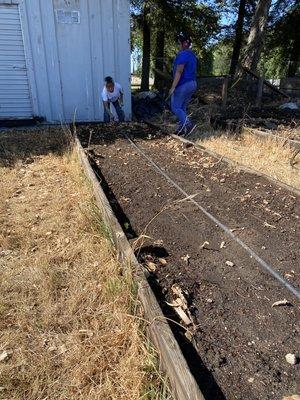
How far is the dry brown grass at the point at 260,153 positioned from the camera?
Result: 17.1 ft

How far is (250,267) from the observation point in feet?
9.62

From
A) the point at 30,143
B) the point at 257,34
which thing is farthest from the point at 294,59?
the point at 30,143

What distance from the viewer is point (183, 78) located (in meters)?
7.23

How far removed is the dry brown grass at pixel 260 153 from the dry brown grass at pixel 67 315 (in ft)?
9.03

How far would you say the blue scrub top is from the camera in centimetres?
697

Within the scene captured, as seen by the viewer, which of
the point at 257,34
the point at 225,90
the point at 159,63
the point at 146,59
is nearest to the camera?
the point at 225,90

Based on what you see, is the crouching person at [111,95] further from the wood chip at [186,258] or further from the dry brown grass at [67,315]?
the wood chip at [186,258]

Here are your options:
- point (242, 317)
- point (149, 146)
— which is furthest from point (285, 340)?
point (149, 146)

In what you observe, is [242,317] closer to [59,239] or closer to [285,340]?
[285,340]

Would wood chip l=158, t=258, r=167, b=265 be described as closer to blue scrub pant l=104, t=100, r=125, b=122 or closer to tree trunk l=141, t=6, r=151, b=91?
blue scrub pant l=104, t=100, r=125, b=122

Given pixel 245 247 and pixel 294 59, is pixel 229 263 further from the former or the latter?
pixel 294 59

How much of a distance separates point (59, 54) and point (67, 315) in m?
7.89

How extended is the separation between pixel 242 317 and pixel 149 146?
4783 mm

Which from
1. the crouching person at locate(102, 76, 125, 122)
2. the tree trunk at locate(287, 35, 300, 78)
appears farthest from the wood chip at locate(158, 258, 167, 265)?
the tree trunk at locate(287, 35, 300, 78)
